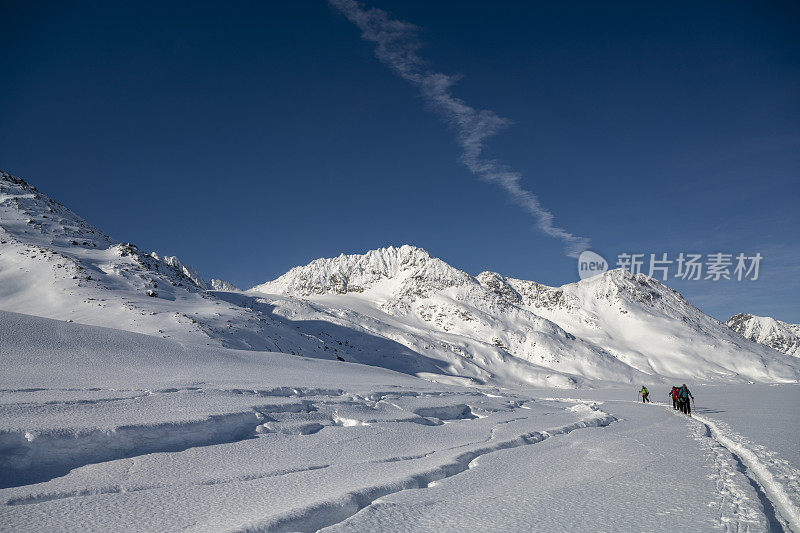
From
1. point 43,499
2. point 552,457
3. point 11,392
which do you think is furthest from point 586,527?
point 11,392

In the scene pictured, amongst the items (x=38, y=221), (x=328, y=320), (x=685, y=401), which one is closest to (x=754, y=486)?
(x=685, y=401)

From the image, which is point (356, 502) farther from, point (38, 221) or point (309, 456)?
point (38, 221)

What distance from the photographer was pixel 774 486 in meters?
6.64

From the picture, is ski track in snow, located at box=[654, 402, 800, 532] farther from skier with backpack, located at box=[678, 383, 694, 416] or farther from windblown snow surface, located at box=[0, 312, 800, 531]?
skier with backpack, located at box=[678, 383, 694, 416]

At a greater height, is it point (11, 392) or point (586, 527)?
point (586, 527)

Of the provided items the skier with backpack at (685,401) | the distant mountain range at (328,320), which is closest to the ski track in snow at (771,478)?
the skier with backpack at (685,401)

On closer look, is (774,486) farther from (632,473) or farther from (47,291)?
(47,291)

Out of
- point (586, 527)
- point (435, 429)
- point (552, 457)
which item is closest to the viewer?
point (586, 527)

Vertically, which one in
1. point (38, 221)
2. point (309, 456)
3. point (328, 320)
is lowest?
point (328, 320)

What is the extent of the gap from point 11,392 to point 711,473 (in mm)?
13856

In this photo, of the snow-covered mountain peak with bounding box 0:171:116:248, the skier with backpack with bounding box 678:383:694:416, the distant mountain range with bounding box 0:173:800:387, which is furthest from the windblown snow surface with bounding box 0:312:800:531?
the snow-covered mountain peak with bounding box 0:171:116:248

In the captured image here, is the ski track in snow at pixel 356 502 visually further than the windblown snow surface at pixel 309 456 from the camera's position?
No

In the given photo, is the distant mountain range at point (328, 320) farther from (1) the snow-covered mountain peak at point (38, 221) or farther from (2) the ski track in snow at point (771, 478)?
(2) the ski track in snow at point (771, 478)

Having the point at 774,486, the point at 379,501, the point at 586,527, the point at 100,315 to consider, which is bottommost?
the point at 100,315
